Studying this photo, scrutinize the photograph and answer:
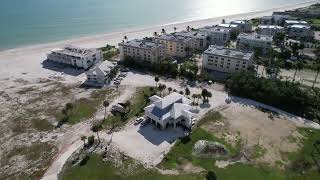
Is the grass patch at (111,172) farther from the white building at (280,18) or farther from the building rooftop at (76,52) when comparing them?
the white building at (280,18)

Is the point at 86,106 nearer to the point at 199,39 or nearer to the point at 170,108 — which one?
the point at 170,108

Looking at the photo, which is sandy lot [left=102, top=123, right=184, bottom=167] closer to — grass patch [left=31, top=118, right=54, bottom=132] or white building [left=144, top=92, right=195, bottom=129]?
white building [left=144, top=92, right=195, bottom=129]

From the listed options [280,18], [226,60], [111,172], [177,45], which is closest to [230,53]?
[226,60]

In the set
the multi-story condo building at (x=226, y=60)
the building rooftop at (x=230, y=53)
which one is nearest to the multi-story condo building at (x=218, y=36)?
the building rooftop at (x=230, y=53)

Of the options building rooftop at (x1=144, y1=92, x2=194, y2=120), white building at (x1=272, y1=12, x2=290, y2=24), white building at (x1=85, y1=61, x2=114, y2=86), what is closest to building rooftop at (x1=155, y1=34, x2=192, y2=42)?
white building at (x1=85, y1=61, x2=114, y2=86)

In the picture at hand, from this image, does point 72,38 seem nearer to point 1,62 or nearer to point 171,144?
point 1,62

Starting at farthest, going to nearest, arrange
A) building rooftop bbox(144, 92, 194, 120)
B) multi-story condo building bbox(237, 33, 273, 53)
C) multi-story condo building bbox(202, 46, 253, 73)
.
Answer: multi-story condo building bbox(237, 33, 273, 53)
multi-story condo building bbox(202, 46, 253, 73)
building rooftop bbox(144, 92, 194, 120)
